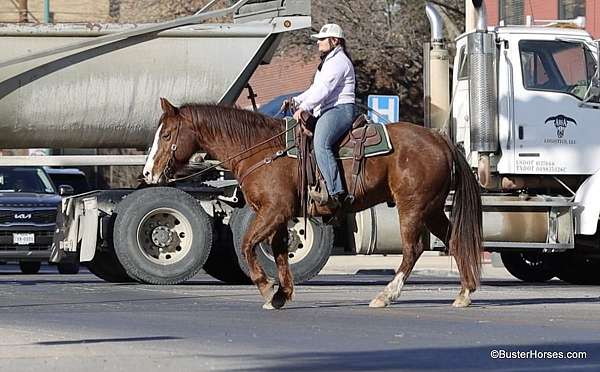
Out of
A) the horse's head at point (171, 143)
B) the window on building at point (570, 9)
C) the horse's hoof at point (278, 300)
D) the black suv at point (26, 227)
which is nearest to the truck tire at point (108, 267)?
the black suv at point (26, 227)

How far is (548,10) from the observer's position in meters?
31.2

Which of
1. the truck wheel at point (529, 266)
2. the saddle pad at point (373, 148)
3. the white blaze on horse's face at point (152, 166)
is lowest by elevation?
the truck wheel at point (529, 266)

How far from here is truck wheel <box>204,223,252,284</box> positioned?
1911 cm

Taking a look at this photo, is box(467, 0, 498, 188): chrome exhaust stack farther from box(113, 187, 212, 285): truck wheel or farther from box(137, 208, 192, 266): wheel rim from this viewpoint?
box(137, 208, 192, 266): wheel rim

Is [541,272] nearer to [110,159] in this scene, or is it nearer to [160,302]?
[110,159]

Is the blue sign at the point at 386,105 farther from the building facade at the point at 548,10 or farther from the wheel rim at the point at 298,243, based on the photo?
the wheel rim at the point at 298,243

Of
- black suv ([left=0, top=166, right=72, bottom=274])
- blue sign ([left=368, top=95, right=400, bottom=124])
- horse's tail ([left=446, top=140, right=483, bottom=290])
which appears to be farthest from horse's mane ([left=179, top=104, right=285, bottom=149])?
blue sign ([left=368, top=95, right=400, bottom=124])

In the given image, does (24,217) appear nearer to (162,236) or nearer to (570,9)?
(162,236)

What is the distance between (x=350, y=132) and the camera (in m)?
14.5

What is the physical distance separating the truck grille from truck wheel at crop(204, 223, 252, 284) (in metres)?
5.16

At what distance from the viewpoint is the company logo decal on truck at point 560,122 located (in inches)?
738

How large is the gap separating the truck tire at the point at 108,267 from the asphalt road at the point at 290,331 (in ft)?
8.09

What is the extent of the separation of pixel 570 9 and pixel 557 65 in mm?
12303

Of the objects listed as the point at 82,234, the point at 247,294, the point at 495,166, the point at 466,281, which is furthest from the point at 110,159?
the point at 466,281
